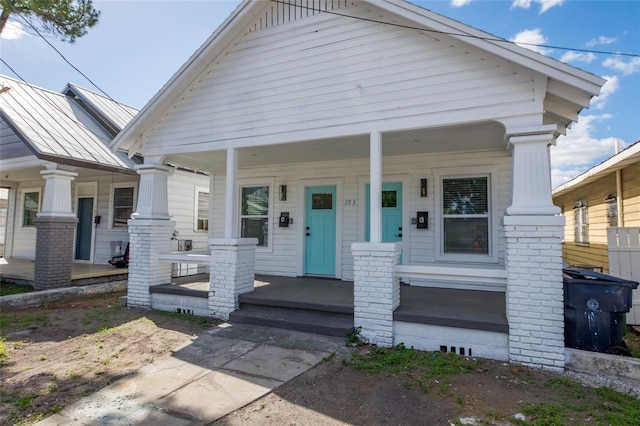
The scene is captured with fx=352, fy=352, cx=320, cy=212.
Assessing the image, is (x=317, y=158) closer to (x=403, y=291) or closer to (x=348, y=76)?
(x=348, y=76)

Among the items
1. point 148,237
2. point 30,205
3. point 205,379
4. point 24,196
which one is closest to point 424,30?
point 205,379

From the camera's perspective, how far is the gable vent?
17.1 feet

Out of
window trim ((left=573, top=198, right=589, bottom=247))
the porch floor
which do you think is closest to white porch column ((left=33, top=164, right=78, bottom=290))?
the porch floor

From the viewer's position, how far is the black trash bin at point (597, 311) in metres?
3.71

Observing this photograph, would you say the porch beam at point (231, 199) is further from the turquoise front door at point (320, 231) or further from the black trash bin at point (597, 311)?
the black trash bin at point (597, 311)

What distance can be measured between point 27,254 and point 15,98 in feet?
18.2

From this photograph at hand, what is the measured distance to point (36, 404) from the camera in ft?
9.98

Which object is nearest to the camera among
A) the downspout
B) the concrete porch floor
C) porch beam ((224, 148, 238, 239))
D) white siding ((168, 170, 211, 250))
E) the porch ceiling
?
the porch ceiling

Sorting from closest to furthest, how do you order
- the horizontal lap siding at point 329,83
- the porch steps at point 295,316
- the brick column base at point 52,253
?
the horizontal lap siding at point 329,83 → the porch steps at point 295,316 → the brick column base at point 52,253

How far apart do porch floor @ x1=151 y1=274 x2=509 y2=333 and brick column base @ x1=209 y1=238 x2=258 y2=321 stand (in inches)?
8.0

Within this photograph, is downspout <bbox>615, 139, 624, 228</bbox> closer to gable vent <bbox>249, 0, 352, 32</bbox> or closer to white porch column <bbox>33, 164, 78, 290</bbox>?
gable vent <bbox>249, 0, 352, 32</bbox>

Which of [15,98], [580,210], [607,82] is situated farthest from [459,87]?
[15,98]

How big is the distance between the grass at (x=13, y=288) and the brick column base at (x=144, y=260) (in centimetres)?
275

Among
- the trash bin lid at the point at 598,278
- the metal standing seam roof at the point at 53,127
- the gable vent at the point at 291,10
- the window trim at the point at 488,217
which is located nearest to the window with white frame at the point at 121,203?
the metal standing seam roof at the point at 53,127
